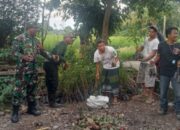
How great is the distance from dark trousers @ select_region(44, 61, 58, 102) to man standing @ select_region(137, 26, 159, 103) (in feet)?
6.42

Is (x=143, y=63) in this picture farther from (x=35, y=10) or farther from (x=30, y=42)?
(x=35, y=10)

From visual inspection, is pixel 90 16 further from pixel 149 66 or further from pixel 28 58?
pixel 28 58

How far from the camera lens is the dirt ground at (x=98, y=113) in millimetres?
7504

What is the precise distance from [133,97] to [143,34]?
4602mm

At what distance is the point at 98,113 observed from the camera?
823cm

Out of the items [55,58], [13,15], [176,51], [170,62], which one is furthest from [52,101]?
[13,15]

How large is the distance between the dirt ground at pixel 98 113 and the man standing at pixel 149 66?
0.39 m

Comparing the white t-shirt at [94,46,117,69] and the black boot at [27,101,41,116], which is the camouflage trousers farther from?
the white t-shirt at [94,46,117,69]

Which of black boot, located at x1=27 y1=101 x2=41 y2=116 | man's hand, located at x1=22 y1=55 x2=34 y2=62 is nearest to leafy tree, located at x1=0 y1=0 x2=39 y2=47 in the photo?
black boot, located at x1=27 y1=101 x2=41 y2=116

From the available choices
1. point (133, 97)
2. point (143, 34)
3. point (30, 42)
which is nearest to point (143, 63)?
point (133, 97)

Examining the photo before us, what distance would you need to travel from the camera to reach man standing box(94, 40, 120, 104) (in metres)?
8.94

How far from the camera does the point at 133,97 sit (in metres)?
9.66

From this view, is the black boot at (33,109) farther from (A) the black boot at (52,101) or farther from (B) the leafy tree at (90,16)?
(B) the leafy tree at (90,16)

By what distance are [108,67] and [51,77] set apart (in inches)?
50.1
